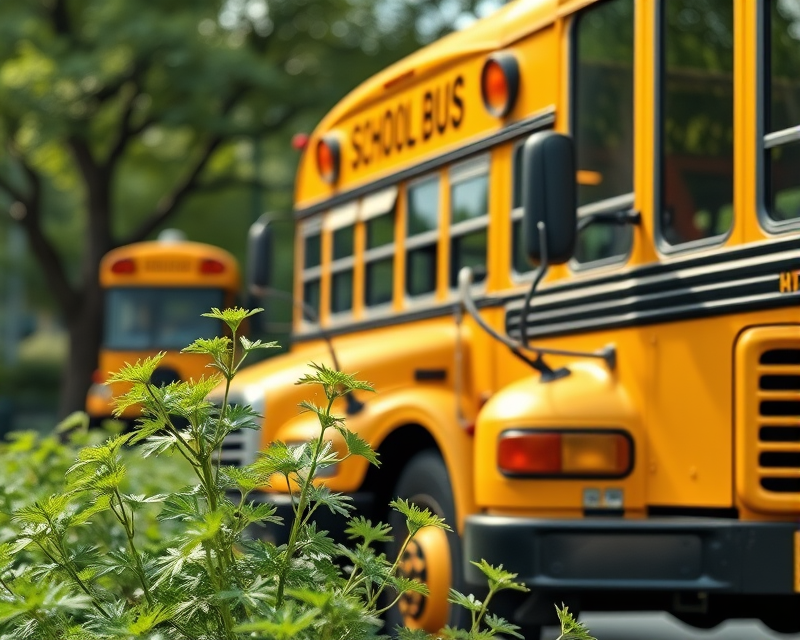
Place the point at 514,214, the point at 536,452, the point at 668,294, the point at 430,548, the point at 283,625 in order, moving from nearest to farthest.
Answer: the point at 283,625
the point at 536,452
the point at 668,294
the point at 430,548
the point at 514,214

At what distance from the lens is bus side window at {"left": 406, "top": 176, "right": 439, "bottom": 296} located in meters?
7.79

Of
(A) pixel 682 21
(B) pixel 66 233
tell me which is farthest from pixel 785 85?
(B) pixel 66 233

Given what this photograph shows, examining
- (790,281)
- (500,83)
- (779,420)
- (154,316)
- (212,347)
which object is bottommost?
(779,420)

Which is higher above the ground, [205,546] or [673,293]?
[673,293]

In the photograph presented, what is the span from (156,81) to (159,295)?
16.0 feet

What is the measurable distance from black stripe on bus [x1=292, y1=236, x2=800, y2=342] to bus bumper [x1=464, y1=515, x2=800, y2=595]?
0.73 m

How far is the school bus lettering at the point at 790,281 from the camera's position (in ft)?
17.3

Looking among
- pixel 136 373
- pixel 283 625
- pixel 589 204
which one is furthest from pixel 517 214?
pixel 283 625

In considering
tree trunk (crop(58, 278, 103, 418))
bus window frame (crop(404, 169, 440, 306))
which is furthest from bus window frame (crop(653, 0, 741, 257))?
tree trunk (crop(58, 278, 103, 418))

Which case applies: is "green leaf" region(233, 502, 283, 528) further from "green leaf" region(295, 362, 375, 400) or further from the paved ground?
the paved ground

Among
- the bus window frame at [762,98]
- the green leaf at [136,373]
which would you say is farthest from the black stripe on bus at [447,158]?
the green leaf at [136,373]

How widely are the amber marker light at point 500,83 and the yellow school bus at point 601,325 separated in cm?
2

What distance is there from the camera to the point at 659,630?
330 inches

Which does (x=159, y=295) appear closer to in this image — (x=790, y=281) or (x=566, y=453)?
(x=566, y=453)
